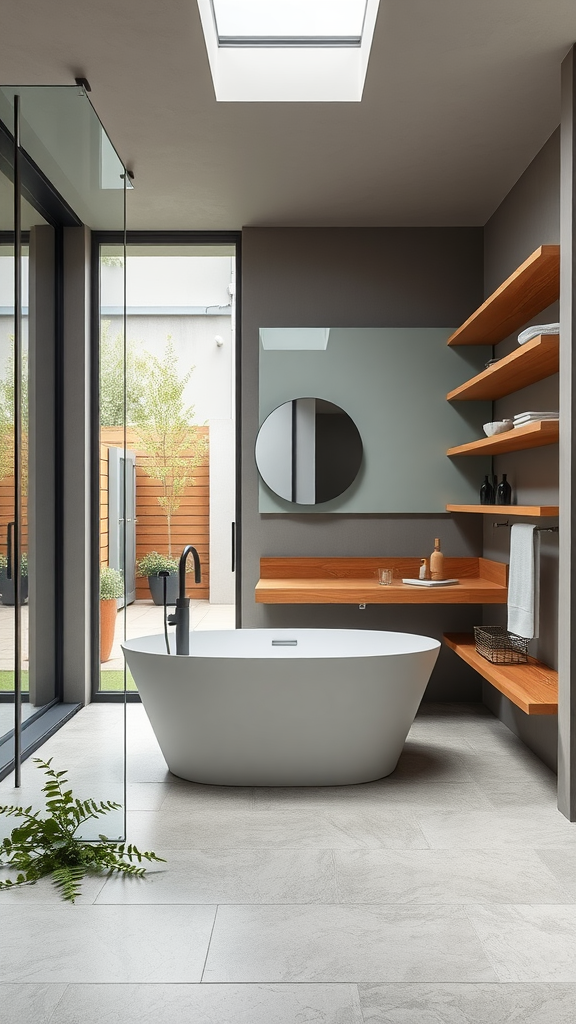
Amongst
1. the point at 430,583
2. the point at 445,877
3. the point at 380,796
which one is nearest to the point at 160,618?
the point at 430,583

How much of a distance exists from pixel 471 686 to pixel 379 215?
275cm

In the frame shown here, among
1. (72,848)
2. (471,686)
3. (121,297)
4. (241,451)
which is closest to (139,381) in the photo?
(241,451)

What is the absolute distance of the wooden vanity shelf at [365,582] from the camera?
14.0ft

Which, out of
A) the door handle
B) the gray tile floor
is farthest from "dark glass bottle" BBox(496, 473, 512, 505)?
the door handle

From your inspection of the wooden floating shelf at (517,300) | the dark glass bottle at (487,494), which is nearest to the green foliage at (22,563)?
the wooden floating shelf at (517,300)

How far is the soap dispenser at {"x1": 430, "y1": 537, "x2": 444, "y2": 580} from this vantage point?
452 centimetres

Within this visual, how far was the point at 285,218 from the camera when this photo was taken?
468 cm

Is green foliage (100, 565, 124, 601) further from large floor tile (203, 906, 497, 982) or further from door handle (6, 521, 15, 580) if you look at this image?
large floor tile (203, 906, 497, 982)

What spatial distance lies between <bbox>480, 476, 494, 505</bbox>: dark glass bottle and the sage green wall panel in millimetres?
272

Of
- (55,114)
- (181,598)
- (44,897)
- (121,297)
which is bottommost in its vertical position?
(44,897)

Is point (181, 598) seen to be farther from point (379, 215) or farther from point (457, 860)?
point (379, 215)

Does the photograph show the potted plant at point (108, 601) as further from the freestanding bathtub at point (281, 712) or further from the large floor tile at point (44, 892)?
the large floor tile at point (44, 892)

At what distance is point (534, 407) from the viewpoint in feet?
12.8

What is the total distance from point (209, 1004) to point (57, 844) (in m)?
1.01
